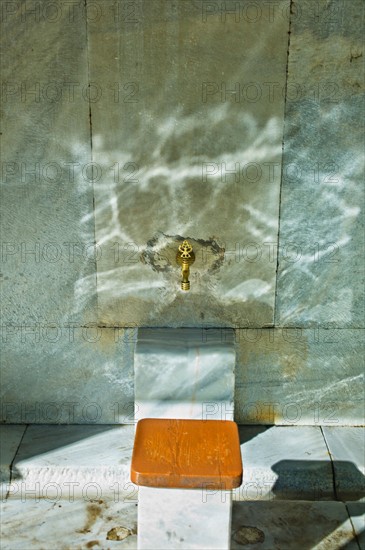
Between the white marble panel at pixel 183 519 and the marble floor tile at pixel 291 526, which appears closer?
the white marble panel at pixel 183 519

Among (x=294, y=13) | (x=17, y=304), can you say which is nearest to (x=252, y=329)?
(x=17, y=304)

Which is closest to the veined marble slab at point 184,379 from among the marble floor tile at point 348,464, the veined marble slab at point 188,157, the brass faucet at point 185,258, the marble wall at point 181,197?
the marble wall at point 181,197

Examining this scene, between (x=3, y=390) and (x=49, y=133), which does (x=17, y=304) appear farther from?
(x=49, y=133)

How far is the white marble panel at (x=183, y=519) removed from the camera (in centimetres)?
420

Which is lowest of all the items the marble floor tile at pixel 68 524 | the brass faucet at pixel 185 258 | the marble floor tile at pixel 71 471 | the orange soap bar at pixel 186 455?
the marble floor tile at pixel 68 524

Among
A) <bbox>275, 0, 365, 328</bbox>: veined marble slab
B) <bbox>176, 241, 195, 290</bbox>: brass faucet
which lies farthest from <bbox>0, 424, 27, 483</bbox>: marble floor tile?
<bbox>275, 0, 365, 328</bbox>: veined marble slab

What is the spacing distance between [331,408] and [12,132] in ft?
11.5

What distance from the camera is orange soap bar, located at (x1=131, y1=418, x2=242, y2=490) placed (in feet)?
13.1

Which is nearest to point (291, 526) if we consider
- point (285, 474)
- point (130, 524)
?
point (285, 474)

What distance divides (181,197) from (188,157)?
32cm

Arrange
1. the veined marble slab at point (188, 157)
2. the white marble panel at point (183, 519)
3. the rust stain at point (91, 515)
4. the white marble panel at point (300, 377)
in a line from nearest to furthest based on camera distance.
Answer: the white marble panel at point (183, 519), the rust stain at point (91, 515), the veined marble slab at point (188, 157), the white marble panel at point (300, 377)

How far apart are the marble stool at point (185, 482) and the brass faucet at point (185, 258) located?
138 cm

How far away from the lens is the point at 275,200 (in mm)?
5496

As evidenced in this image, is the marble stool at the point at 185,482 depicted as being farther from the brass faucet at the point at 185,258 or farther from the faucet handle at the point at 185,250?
the faucet handle at the point at 185,250
